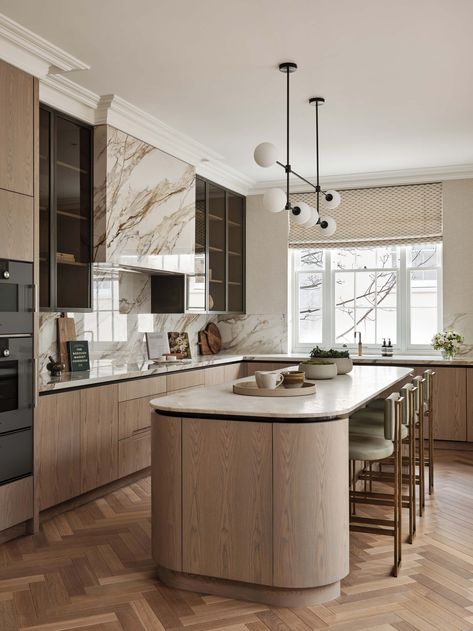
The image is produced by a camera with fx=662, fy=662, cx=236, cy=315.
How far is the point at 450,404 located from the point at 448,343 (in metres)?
0.59

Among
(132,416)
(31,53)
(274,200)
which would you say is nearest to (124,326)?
(132,416)

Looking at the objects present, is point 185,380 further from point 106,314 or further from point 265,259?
point 265,259

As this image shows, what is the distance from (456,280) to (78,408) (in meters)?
4.25

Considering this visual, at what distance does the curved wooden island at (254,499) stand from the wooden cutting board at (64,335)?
1.98 meters

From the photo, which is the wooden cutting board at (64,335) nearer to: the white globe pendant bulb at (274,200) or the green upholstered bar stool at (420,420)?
the white globe pendant bulb at (274,200)

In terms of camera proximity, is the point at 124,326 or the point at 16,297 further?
the point at 124,326

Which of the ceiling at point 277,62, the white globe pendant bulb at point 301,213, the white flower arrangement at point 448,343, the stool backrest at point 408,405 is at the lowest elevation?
the stool backrest at point 408,405

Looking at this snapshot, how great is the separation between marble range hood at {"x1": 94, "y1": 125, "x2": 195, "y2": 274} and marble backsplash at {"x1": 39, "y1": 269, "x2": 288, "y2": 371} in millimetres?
408

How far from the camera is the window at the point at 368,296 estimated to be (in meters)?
7.08

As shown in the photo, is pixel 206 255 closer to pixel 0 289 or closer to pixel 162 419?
pixel 0 289

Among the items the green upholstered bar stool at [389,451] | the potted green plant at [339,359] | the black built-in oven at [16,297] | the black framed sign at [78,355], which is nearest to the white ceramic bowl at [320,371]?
the potted green plant at [339,359]

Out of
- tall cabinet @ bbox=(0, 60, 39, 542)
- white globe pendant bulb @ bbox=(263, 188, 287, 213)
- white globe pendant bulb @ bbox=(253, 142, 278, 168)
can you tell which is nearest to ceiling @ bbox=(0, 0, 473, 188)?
tall cabinet @ bbox=(0, 60, 39, 542)

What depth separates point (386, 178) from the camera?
22.9ft

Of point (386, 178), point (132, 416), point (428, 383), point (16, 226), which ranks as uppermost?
point (386, 178)
